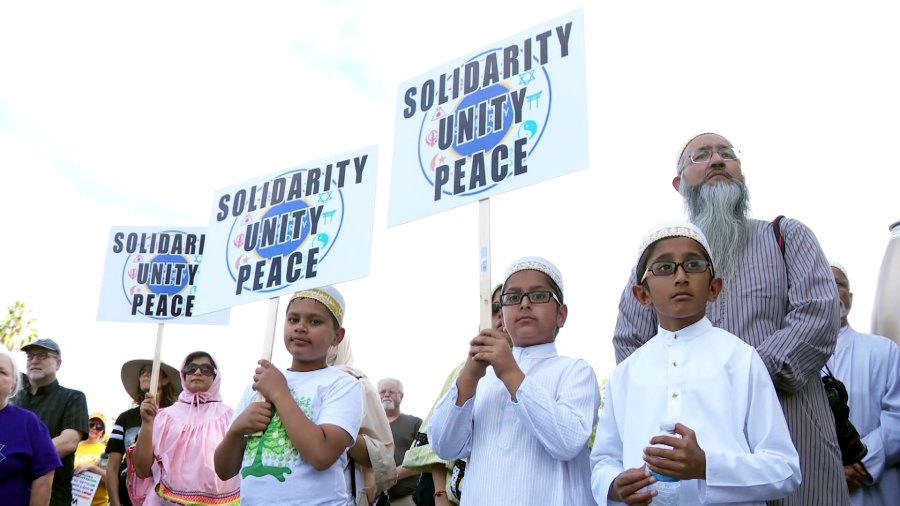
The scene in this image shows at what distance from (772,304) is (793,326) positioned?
20cm

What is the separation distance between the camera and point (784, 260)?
10.8 ft

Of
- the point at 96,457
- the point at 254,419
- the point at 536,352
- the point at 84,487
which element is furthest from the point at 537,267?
the point at 96,457

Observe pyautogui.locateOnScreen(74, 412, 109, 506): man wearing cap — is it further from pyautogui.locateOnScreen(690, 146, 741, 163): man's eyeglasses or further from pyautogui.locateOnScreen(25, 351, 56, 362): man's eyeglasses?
pyautogui.locateOnScreen(690, 146, 741, 163): man's eyeglasses

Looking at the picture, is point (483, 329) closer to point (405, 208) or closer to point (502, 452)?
point (502, 452)

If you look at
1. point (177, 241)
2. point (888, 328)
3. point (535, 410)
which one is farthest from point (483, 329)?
point (177, 241)

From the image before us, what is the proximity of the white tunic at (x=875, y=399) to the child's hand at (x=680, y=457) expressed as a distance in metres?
2.09

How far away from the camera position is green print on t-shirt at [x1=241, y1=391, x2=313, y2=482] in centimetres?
359

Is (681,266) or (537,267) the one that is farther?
(537,267)

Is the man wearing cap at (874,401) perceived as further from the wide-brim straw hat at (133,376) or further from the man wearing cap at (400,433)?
the wide-brim straw hat at (133,376)

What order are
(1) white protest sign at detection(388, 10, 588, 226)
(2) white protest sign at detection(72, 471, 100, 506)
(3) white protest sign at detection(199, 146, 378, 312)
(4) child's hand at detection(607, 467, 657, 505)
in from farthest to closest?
(2) white protest sign at detection(72, 471, 100, 506) → (3) white protest sign at detection(199, 146, 378, 312) → (1) white protest sign at detection(388, 10, 588, 226) → (4) child's hand at detection(607, 467, 657, 505)

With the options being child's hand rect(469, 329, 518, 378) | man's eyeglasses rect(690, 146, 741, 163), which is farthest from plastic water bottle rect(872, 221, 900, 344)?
child's hand rect(469, 329, 518, 378)

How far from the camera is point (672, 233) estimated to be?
2863 millimetres

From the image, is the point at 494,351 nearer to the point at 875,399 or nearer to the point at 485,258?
the point at 485,258

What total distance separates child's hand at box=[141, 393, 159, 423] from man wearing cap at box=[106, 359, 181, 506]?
434mm
